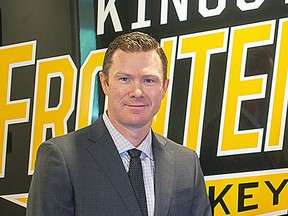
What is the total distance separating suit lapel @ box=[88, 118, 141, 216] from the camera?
150cm

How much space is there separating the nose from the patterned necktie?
191mm

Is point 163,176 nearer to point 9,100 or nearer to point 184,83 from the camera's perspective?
point 184,83

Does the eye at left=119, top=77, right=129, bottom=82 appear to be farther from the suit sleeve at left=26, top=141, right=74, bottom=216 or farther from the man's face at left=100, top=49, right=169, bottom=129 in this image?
the suit sleeve at left=26, top=141, right=74, bottom=216

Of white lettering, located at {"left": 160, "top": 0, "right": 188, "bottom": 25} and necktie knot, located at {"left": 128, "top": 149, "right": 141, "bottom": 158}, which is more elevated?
white lettering, located at {"left": 160, "top": 0, "right": 188, "bottom": 25}

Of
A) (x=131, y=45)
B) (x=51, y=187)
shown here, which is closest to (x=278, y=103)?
(x=131, y=45)

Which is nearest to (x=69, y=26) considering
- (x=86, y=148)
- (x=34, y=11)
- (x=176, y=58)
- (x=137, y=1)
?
(x=34, y=11)

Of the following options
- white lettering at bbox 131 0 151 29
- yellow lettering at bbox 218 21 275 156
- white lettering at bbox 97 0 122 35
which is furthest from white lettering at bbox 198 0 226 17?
white lettering at bbox 97 0 122 35

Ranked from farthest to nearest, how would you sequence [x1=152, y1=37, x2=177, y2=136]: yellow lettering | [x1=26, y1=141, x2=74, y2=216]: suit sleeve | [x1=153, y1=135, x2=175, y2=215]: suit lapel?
1. [x1=152, y1=37, x2=177, y2=136]: yellow lettering
2. [x1=153, y1=135, x2=175, y2=215]: suit lapel
3. [x1=26, y1=141, x2=74, y2=216]: suit sleeve

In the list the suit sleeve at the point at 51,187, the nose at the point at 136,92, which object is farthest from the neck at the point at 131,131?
the suit sleeve at the point at 51,187

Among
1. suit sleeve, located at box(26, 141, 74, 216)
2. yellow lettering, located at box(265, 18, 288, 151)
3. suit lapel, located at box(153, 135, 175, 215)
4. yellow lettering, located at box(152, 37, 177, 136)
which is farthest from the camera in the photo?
yellow lettering, located at box(152, 37, 177, 136)

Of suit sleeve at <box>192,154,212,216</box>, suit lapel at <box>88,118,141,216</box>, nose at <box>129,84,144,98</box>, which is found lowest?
suit sleeve at <box>192,154,212,216</box>

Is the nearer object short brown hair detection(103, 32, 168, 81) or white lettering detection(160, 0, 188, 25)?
short brown hair detection(103, 32, 168, 81)

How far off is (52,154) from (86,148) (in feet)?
0.39

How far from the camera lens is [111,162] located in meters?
1.54
